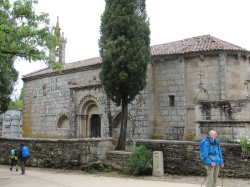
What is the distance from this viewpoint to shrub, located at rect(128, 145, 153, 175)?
9.30 m

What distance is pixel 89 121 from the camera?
18.2 metres

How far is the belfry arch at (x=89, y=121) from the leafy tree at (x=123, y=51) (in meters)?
6.09

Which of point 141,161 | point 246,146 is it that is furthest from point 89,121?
point 246,146

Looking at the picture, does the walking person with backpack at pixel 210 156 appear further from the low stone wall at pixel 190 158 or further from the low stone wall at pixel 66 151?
the low stone wall at pixel 66 151

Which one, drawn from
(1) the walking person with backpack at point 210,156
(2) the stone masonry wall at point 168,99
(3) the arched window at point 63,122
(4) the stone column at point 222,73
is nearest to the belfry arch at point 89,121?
(3) the arched window at point 63,122

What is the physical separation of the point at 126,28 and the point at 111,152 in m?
5.32

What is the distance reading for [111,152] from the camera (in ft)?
35.8

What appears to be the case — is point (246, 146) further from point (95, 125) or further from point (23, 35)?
point (95, 125)

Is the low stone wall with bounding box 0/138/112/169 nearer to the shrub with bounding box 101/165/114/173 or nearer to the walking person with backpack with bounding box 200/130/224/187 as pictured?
the shrub with bounding box 101/165/114/173

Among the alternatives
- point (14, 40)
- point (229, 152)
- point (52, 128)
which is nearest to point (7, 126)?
point (52, 128)

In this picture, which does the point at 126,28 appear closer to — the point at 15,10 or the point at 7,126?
the point at 15,10

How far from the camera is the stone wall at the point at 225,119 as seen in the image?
8555 mm

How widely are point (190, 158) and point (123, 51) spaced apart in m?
5.26

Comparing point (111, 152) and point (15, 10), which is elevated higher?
point (15, 10)
